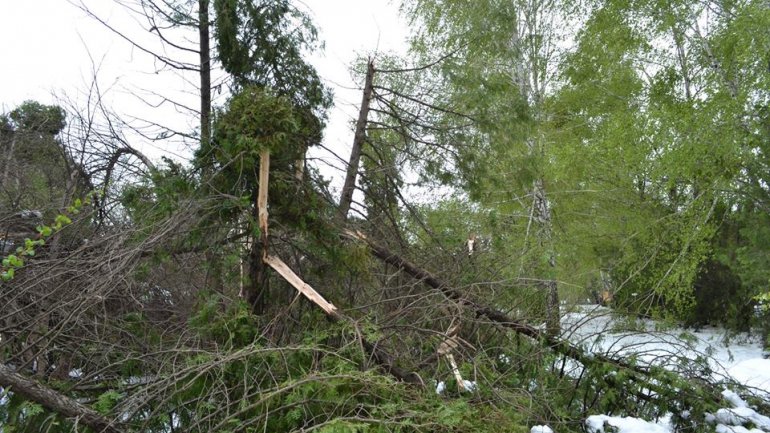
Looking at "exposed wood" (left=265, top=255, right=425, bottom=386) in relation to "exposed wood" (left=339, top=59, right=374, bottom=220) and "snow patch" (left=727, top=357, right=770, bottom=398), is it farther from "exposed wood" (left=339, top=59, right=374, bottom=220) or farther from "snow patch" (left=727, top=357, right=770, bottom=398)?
"snow patch" (left=727, top=357, right=770, bottom=398)

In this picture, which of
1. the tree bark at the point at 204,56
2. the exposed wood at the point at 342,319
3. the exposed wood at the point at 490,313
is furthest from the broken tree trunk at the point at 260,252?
the tree bark at the point at 204,56

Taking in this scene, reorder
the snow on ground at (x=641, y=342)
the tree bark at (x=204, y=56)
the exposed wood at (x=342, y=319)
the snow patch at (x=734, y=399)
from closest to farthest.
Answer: the exposed wood at (x=342, y=319) → the snow patch at (x=734, y=399) → the snow on ground at (x=641, y=342) → the tree bark at (x=204, y=56)

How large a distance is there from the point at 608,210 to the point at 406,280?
7.65m

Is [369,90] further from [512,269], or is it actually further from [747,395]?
[747,395]

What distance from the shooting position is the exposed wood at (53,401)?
326 cm

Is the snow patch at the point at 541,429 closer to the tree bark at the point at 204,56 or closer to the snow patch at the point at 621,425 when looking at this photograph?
the snow patch at the point at 621,425

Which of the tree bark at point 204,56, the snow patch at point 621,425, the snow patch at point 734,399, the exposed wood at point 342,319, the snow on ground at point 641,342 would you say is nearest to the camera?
the snow patch at point 621,425

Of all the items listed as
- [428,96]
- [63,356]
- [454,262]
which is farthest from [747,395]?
[63,356]

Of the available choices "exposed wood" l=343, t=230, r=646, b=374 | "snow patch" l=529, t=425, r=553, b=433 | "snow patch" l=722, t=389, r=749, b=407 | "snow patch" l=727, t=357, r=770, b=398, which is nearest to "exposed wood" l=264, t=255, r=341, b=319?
"exposed wood" l=343, t=230, r=646, b=374

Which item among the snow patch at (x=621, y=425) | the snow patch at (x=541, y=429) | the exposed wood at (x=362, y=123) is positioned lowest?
the snow patch at (x=541, y=429)

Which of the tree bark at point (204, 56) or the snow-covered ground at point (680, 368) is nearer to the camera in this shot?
the snow-covered ground at point (680, 368)

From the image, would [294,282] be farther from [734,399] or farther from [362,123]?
[734,399]

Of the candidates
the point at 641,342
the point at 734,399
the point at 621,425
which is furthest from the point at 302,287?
the point at 734,399

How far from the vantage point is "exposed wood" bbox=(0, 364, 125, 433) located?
3.26 metres
